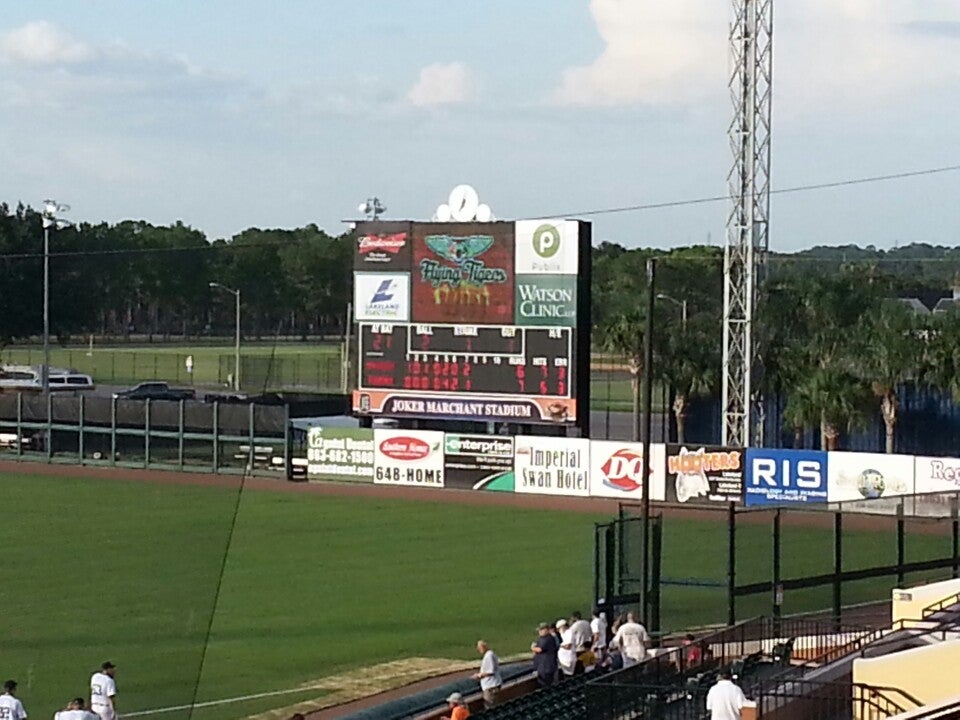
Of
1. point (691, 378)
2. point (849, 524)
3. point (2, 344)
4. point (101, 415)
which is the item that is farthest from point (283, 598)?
point (2, 344)

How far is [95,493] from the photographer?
129 feet

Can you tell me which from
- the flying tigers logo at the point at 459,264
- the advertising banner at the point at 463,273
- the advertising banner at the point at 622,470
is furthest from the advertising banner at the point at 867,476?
the flying tigers logo at the point at 459,264

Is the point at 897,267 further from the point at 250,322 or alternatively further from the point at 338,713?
the point at 338,713

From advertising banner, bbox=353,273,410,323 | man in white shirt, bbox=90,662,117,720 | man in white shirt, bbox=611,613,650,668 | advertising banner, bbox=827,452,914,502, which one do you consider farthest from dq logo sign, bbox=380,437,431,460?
man in white shirt, bbox=90,662,117,720

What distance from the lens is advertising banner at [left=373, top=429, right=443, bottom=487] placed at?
153ft

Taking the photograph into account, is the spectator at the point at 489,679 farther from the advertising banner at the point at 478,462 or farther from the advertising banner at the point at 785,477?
the advertising banner at the point at 478,462

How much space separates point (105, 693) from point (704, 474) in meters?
29.8

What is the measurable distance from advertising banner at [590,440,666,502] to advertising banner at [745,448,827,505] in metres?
2.53

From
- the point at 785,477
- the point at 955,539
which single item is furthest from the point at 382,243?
the point at 955,539

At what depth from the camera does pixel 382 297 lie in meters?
44.8

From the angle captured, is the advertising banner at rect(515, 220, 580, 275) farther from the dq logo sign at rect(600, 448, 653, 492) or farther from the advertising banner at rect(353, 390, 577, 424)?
the dq logo sign at rect(600, 448, 653, 492)

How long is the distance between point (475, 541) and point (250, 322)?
8410cm

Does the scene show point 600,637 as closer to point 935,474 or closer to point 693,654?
point 693,654

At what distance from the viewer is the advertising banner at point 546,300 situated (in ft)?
140
